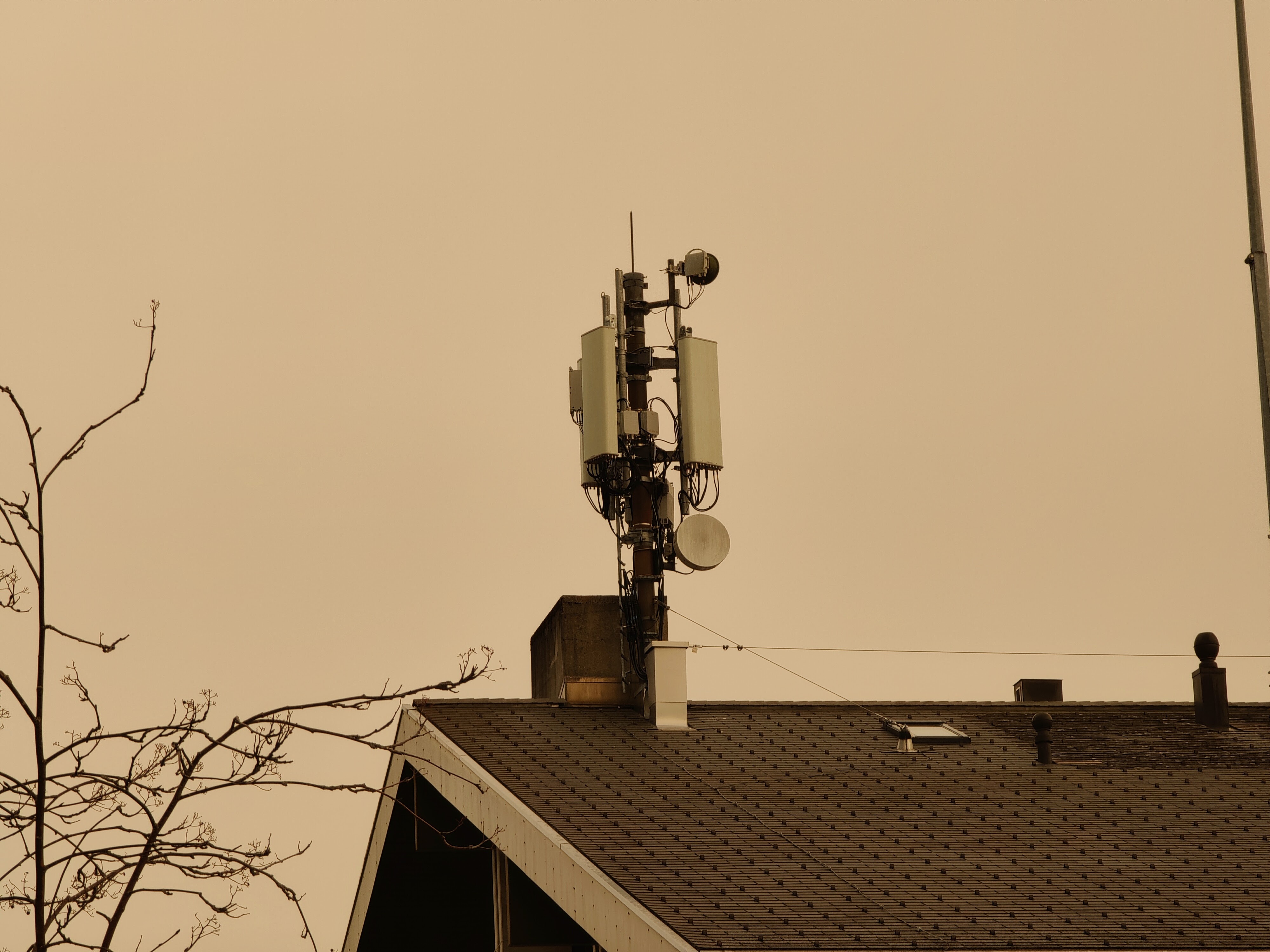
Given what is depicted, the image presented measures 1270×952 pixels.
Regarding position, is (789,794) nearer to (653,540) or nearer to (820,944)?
(820,944)

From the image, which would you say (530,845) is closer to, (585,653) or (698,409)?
(585,653)

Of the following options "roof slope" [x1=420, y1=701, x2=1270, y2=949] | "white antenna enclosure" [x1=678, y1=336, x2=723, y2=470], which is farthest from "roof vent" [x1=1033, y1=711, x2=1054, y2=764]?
"white antenna enclosure" [x1=678, y1=336, x2=723, y2=470]

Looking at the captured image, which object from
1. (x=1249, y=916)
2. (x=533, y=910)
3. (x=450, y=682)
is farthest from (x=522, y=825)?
(x=450, y=682)

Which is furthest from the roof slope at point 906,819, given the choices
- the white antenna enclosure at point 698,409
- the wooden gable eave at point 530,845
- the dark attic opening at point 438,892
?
the white antenna enclosure at point 698,409

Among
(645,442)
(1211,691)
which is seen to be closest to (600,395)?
(645,442)

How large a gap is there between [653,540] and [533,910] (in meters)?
6.34

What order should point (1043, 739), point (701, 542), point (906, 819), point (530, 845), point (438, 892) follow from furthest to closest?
point (701, 542)
point (438, 892)
point (1043, 739)
point (906, 819)
point (530, 845)

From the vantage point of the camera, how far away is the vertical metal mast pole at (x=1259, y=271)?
2291cm

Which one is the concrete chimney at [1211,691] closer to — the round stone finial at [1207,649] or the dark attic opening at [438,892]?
the round stone finial at [1207,649]

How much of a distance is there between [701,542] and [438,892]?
16.5ft

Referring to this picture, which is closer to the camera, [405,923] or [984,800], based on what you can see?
[984,800]

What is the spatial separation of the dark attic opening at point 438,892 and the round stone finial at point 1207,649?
8.29 m

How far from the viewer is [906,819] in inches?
642

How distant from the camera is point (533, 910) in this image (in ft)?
56.9
